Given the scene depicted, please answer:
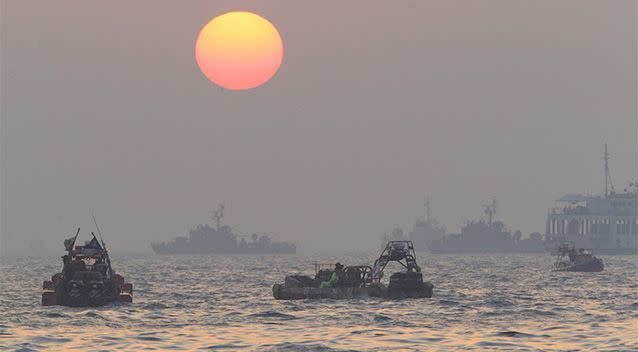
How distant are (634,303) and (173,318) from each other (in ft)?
111

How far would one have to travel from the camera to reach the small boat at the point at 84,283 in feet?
245

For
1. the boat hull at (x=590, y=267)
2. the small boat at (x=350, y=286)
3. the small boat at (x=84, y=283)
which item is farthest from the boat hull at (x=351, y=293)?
the boat hull at (x=590, y=267)

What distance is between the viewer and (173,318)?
6869cm

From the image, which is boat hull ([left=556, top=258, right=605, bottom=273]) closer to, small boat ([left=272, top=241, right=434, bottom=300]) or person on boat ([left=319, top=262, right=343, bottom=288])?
small boat ([left=272, top=241, right=434, bottom=300])

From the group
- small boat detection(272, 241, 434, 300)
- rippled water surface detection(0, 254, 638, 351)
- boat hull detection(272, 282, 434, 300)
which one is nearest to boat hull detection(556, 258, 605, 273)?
rippled water surface detection(0, 254, 638, 351)

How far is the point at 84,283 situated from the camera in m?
74.9

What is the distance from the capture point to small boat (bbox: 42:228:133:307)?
7462 cm

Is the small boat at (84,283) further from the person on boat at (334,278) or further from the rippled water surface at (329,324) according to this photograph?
the person on boat at (334,278)

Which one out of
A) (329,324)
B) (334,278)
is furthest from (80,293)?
(334,278)

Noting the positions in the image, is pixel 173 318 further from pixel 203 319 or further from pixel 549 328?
pixel 549 328

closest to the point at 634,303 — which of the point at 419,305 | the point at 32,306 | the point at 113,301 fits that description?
the point at 419,305

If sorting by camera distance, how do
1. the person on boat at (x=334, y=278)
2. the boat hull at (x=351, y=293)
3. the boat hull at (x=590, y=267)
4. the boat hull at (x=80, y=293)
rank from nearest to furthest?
the boat hull at (x=80, y=293), the boat hull at (x=351, y=293), the person on boat at (x=334, y=278), the boat hull at (x=590, y=267)

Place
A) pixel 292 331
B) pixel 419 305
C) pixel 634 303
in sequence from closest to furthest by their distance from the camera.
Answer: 1. pixel 292 331
2. pixel 419 305
3. pixel 634 303

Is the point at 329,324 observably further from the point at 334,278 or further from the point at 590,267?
the point at 590,267
